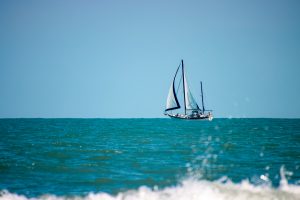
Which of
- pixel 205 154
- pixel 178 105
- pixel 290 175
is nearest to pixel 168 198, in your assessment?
pixel 290 175

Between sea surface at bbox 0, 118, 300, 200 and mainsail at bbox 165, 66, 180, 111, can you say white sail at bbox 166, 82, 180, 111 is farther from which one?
sea surface at bbox 0, 118, 300, 200

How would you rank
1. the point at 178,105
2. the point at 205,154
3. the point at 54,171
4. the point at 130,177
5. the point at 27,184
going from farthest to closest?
the point at 178,105 < the point at 205,154 < the point at 54,171 < the point at 130,177 < the point at 27,184

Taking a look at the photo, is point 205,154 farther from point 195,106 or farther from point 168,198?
point 195,106

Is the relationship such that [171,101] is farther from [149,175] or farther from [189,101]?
[149,175]

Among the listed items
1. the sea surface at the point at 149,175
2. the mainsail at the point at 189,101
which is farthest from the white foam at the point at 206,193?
the mainsail at the point at 189,101

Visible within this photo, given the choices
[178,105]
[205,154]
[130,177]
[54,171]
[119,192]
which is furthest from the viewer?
[178,105]

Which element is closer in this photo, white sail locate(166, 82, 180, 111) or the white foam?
the white foam

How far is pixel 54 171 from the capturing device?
56.7 feet

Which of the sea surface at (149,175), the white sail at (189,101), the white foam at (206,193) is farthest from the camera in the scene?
the white sail at (189,101)

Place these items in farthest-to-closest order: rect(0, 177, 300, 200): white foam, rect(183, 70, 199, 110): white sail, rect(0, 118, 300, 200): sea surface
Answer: rect(183, 70, 199, 110): white sail < rect(0, 118, 300, 200): sea surface < rect(0, 177, 300, 200): white foam

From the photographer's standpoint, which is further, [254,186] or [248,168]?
[248,168]

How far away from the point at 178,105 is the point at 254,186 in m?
73.9

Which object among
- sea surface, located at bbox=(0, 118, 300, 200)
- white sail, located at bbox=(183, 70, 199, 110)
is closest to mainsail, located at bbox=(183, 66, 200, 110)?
white sail, located at bbox=(183, 70, 199, 110)

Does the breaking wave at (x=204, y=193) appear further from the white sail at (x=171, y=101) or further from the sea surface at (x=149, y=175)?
the white sail at (x=171, y=101)
